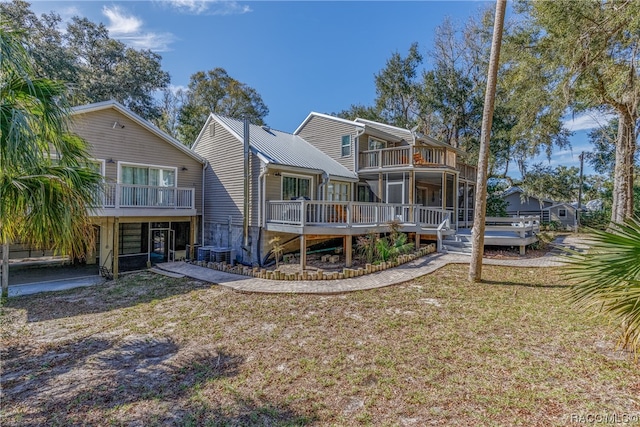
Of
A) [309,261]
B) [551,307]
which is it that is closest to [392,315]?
[551,307]

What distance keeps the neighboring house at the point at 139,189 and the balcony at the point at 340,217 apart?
470 cm

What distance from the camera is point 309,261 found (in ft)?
39.4

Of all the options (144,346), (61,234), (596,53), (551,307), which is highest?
(596,53)

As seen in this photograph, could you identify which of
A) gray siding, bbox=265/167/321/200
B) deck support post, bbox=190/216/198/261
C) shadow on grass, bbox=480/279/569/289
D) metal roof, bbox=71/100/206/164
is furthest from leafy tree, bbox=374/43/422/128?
shadow on grass, bbox=480/279/569/289

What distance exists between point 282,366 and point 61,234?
153 inches

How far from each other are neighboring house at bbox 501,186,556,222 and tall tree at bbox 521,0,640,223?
17.2m

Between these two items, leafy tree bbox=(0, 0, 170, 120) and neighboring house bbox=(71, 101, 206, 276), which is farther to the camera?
leafy tree bbox=(0, 0, 170, 120)

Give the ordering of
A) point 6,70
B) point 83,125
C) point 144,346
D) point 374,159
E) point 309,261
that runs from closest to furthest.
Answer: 1. point 6,70
2. point 144,346
3. point 83,125
4. point 309,261
5. point 374,159

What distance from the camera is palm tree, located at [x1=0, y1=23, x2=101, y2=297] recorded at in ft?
13.3

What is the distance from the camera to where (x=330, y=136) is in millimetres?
→ 17719

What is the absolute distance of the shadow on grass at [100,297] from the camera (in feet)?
24.9

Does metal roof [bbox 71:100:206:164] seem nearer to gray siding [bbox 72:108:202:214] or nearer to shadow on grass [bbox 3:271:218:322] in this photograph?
gray siding [bbox 72:108:202:214]

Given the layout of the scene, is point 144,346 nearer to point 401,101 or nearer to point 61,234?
point 61,234

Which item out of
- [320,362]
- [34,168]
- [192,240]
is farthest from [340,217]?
[34,168]
